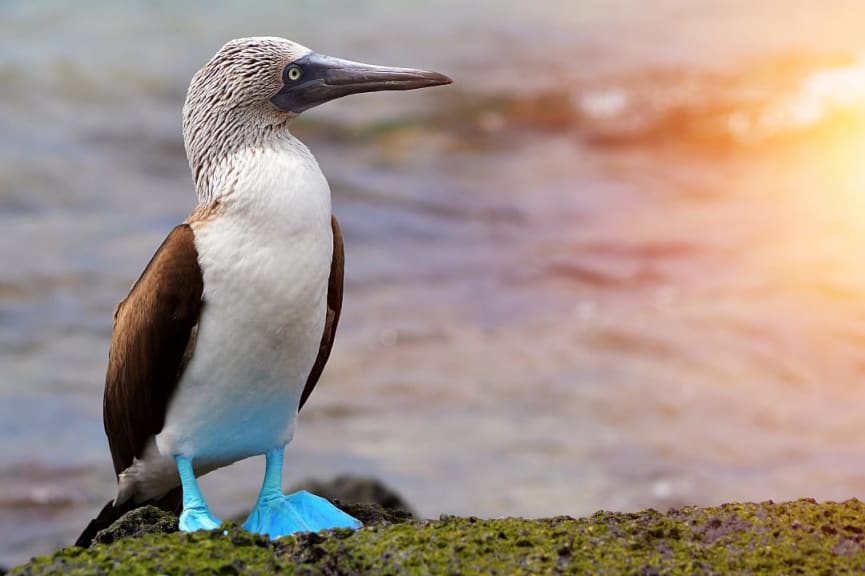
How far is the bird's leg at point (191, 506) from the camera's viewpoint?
483 centimetres

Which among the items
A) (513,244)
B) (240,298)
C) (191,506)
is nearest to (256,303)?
(240,298)

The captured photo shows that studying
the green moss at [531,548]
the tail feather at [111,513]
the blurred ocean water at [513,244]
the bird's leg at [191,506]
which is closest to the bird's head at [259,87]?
the bird's leg at [191,506]

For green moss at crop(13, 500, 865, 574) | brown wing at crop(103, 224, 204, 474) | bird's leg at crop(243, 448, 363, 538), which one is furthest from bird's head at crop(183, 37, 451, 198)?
green moss at crop(13, 500, 865, 574)

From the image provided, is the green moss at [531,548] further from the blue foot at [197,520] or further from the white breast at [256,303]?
the white breast at [256,303]

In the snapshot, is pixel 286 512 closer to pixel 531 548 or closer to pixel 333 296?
pixel 333 296

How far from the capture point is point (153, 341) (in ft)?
16.2

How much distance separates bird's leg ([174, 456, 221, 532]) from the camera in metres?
4.83

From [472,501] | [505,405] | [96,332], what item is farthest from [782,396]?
[96,332]

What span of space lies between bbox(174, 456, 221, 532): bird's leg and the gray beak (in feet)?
4.84

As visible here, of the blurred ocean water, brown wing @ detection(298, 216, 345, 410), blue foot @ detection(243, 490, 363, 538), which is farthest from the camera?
the blurred ocean water

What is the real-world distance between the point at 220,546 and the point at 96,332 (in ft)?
30.9

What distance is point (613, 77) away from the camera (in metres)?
21.2

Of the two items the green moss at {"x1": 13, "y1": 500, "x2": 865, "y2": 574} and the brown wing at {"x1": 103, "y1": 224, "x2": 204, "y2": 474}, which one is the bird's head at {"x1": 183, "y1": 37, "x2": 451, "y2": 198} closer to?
the brown wing at {"x1": 103, "y1": 224, "x2": 204, "y2": 474}

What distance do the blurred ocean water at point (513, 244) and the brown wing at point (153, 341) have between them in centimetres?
507
